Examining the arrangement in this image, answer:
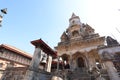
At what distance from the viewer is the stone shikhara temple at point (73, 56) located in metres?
11.1

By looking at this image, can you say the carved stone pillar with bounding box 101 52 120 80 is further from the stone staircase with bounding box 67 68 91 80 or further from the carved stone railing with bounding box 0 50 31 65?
the carved stone railing with bounding box 0 50 31 65

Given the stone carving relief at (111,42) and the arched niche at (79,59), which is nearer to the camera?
the stone carving relief at (111,42)

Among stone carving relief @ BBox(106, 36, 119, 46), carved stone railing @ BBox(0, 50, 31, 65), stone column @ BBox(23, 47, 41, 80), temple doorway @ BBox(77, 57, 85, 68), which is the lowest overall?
stone column @ BBox(23, 47, 41, 80)

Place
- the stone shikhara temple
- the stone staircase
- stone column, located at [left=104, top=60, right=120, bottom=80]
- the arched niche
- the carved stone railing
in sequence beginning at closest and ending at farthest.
Result: 1. stone column, located at [left=104, top=60, right=120, bottom=80]
2. the stone shikhara temple
3. the stone staircase
4. the carved stone railing
5. the arched niche

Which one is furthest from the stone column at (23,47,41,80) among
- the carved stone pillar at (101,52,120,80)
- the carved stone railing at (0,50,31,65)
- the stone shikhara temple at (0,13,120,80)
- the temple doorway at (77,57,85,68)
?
the temple doorway at (77,57,85,68)

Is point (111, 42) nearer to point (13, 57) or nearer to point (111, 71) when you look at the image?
point (111, 71)

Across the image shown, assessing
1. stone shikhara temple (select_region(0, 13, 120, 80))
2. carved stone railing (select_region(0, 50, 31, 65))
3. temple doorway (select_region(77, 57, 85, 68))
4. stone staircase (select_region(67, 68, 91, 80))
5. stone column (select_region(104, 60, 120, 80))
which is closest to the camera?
stone column (select_region(104, 60, 120, 80))

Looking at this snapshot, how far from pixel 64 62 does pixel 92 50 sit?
28.0ft

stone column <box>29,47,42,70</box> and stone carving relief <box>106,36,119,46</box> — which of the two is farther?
stone carving relief <box>106,36,119,46</box>

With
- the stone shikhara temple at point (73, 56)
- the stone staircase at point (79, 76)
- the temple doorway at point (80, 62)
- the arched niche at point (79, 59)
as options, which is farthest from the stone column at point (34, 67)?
the temple doorway at point (80, 62)

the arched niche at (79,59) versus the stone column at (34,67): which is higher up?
the arched niche at (79,59)

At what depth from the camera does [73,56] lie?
22.6 metres

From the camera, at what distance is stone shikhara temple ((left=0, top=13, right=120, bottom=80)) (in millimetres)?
11083

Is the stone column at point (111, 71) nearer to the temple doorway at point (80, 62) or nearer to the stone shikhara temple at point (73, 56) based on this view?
the stone shikhara temple at point (73, 56)
